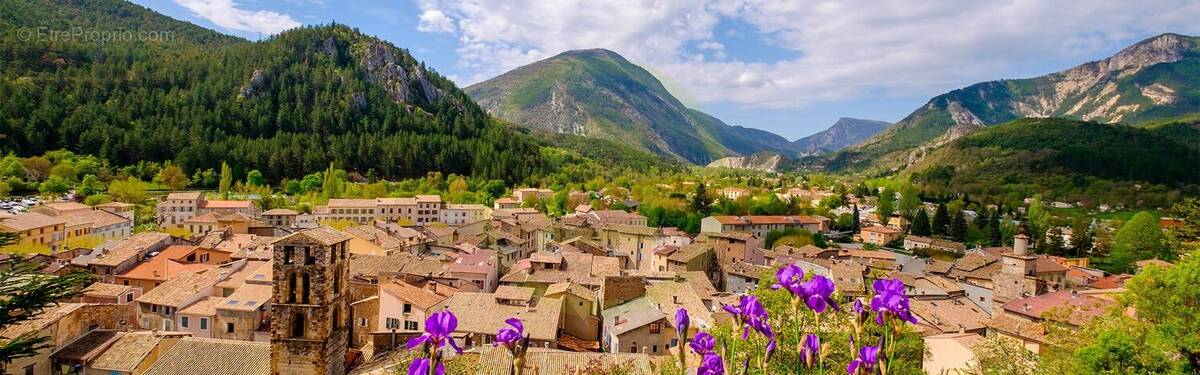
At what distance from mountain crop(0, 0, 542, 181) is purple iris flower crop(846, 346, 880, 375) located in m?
109

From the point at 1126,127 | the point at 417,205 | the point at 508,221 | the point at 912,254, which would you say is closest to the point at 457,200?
the point at 417,205

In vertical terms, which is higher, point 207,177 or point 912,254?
point 207,177

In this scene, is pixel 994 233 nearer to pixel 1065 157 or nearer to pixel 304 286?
pixel 1065 157

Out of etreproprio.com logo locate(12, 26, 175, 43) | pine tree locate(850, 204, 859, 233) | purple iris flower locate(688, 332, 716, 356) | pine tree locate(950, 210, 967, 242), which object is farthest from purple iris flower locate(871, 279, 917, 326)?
etreproprio.com logo locate(12, 26, 175, 43)

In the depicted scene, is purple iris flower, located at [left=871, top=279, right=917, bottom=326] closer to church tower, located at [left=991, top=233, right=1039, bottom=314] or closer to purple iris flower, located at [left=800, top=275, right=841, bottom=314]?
purple iris flower, located at [left=800, top=275, right=841, bottom=314]

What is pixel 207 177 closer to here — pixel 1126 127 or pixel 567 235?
pixel 567 235

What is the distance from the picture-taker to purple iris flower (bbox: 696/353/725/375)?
4.17 metres

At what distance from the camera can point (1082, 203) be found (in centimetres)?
10906

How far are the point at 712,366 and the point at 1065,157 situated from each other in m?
161

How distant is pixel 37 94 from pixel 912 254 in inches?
5158

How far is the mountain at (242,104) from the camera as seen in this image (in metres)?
93.1

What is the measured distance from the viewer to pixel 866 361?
145 inches

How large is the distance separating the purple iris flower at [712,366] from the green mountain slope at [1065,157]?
448ft

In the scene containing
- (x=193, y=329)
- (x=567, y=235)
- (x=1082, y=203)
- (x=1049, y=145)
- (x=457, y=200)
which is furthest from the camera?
(x=1049, y=145)
